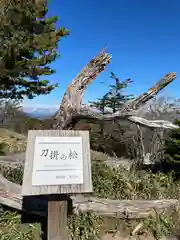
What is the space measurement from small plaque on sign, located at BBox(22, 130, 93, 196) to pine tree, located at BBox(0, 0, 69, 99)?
4990 mm

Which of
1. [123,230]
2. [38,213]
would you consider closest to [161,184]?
[123,230]

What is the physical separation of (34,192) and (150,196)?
6.60ft

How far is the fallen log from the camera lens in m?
2.69

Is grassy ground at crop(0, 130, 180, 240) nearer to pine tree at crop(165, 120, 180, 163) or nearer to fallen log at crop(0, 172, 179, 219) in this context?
fallen log at crop(0, 172, 179, 219)

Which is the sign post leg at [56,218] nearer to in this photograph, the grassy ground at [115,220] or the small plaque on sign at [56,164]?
the small plaque on sign at [56,164]

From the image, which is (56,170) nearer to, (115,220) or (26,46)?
(115,220)

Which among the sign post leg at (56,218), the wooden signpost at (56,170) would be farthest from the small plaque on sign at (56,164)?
the sign post leg at (56,218)

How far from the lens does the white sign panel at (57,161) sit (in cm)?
208

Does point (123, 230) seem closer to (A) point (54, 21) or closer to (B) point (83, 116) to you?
(B) point (83, 116)

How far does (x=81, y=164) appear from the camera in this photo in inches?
87.4

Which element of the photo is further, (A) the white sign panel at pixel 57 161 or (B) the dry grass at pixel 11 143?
(B) the dry grass at pixel 11 143

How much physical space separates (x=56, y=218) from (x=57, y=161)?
1.67ft

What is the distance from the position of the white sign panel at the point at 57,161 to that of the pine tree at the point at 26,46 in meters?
5.02

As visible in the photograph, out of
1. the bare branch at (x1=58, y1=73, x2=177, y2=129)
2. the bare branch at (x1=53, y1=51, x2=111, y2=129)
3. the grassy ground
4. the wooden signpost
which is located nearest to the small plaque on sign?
the wooden signpost
